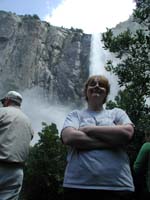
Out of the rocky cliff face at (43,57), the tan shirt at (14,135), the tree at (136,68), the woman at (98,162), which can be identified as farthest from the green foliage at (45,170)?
the rocky cliff face at (43,57)

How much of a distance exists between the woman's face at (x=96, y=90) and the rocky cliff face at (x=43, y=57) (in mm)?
53772

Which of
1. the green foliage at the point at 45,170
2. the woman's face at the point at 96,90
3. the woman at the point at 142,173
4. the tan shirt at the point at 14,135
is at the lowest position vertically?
the green foliage at the point at 45,170

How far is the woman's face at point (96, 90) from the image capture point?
116 inches

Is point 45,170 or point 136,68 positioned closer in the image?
point 136,68

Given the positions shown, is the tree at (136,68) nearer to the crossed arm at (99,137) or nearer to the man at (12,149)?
the man at (12,149)

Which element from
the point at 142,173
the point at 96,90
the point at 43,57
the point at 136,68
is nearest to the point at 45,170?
the point at 136,68

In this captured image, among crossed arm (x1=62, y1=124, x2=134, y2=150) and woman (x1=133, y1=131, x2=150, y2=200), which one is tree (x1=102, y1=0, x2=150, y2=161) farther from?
crossed arm (x1=62, y1=124, x2=134, y2=150)

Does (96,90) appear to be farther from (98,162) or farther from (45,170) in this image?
(45,170)

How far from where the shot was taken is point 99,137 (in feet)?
8.62

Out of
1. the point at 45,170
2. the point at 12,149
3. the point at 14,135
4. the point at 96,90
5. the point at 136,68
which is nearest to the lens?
the point at 96,90

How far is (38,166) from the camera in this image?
2662 centimetres

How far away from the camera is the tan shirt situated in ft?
12.7

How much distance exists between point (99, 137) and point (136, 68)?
5.13 m

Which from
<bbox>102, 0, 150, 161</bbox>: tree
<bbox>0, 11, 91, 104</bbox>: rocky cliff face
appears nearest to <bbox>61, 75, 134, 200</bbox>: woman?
<bbox>102, 0, 150, 161</bbox>: tree
